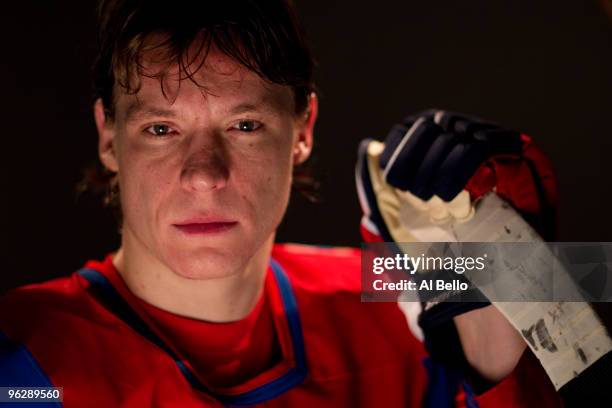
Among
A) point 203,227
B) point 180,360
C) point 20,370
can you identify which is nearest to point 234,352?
point 180,360

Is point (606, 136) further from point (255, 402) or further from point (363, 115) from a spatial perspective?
point (255, 402)

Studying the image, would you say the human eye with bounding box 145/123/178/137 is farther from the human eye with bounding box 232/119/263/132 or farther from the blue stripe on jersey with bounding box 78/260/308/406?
the blue stripe on jersey with bounding box 78/260/308/406

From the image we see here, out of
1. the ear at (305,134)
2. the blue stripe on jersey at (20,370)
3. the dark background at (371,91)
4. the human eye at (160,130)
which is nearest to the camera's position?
the blue stripe on jersey at (20,370)

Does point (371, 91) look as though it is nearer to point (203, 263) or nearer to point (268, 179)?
point (268, 179)

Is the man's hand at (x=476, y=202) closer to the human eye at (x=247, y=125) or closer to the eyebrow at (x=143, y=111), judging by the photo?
the human eye at (x=247, y=125)

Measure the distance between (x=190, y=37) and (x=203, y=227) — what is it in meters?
0.27

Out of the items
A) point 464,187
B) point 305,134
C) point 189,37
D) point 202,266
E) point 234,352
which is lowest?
point 234,352

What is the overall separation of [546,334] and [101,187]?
2.77 ft

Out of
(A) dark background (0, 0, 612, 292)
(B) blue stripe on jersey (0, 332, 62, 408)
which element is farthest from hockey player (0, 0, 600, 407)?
(A) dark background (0, 0, 612, 292)

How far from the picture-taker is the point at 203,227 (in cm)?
115

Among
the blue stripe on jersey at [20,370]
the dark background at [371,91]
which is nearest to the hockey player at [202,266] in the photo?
the blue stripe on jersey at [20,370]

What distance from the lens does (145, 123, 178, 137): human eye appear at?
1160mm

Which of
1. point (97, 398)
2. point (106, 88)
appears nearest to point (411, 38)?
point (106, 88)

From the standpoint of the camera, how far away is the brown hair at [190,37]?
3.73 feet
